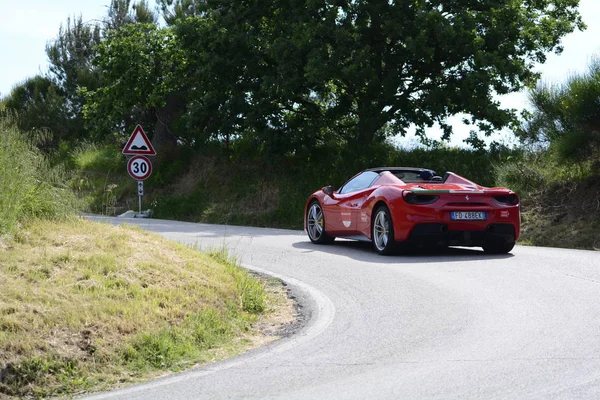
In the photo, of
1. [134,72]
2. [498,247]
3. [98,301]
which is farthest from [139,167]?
[98,301]

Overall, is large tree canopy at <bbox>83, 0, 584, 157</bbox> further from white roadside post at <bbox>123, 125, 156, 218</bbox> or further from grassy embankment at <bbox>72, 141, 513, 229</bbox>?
white roadside post at <bbox>123, 125, 156, 218</bbox>

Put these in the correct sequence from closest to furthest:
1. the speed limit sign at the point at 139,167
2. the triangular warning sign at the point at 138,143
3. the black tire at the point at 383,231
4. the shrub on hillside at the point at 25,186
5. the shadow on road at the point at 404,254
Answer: the shrub on hillside at the point at 25,186 → the shadow on road at the point at 404,254 → the black tire at the point at 383,231 → the speed limit sign at the point at 139,167 → the triangular warning sign at the point at 138,143

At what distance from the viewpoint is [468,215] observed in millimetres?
12711

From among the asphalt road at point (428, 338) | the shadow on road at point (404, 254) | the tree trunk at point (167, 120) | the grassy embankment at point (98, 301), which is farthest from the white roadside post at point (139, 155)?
the grassy embankment at point (98, 301)

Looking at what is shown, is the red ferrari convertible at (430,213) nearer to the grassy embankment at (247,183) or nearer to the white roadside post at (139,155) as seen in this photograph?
the white roadside post at (139,155)

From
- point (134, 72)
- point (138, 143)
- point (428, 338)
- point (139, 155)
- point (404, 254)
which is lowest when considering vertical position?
point (428, 338)

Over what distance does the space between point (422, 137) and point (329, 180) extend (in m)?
3.02

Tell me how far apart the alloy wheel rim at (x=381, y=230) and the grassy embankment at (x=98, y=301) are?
3147 millimetres

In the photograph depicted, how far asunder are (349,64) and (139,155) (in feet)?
20.9

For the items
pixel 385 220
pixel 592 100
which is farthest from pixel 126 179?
pixel 385 220

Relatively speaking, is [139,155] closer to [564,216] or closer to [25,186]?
[564,216]

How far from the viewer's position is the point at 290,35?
1037 inches

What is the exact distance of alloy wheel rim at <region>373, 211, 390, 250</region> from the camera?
42.7 ft

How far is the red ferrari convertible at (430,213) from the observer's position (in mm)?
12602
